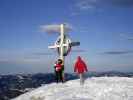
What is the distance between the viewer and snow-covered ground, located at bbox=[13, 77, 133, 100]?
2519 centimetres

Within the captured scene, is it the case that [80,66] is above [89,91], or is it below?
above

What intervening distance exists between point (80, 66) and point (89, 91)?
2.94 metres

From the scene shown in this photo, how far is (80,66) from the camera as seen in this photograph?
93.8 ft

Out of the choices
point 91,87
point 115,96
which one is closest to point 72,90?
point 91,87

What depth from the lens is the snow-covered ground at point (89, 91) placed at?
25.2m

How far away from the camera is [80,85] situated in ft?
93.9

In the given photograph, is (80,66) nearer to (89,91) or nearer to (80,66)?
(80,66)

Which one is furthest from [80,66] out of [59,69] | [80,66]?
[59,69]

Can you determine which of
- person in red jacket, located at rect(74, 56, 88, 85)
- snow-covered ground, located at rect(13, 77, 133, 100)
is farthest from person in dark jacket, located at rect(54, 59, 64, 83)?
person in red jacket, located at rect(74, 56, 88, 85)

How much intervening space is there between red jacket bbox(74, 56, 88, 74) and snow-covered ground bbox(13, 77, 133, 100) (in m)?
1.15

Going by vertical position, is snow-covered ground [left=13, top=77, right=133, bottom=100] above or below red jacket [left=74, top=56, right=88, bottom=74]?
below

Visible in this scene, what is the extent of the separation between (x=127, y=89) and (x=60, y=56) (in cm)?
767

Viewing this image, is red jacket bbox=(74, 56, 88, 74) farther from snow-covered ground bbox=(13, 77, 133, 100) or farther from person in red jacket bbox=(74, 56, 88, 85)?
snow-covered ground bbox=(13, 77, 133, 100)

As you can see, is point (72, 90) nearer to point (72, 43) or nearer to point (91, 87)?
point (91, 87)
